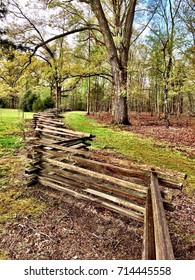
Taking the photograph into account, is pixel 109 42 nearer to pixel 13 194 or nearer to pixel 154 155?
pixel 154 155

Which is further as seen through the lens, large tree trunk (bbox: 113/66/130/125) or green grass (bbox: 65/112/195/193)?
large tree trunk (bbox: 113/66/130/125)

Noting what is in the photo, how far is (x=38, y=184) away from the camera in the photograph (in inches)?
173

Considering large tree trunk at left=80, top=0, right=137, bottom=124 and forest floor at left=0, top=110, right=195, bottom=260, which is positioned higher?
large tree trunk at left=80, top=0, right=137, bottom=124

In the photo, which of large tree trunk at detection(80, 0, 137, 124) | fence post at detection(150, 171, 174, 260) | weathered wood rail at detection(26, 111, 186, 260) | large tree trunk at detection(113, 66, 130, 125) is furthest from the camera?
large tree trunk at detection(113, 66, 130, 125)

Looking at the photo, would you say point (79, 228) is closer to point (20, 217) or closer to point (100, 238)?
point (100, 238)

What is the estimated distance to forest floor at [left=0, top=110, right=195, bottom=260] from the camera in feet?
8.32

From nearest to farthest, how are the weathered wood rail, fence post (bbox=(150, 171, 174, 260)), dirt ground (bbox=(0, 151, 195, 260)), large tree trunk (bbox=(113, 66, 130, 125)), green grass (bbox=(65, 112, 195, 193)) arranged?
fence post (bbox=(150, 171, 174, 260)) → the weathered wood rail → dirt ground (bbox=(0, 151, 195, 260)) → green grass (bbox=(65, 112, 195, 193)) → large tree trunk (bbox=(113, 66, 130, 125))

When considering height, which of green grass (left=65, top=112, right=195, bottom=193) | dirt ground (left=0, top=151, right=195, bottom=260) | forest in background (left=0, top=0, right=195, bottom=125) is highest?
forest in background (left=0, top=0, right=195, bottom=125)

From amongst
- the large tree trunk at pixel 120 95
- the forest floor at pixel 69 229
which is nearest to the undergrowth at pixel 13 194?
the forest floor at pixel 69 229

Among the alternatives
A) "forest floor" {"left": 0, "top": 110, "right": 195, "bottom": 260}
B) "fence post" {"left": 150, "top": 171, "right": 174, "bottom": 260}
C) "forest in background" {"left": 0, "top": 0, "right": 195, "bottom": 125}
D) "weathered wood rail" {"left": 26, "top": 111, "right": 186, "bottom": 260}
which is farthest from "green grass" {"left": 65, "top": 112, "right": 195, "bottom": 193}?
"forest in background" {"left": 0, "top": 0, "right": 195, "bottom": 125}

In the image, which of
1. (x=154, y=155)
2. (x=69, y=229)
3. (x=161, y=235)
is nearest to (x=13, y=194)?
(x=69, y=229)

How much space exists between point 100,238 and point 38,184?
214cm

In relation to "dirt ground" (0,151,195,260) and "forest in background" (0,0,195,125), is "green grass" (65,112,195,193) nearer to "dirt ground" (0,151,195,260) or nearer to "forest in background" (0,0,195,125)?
"dirt ground" (0,151,195,260)

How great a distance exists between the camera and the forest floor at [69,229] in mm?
2535
